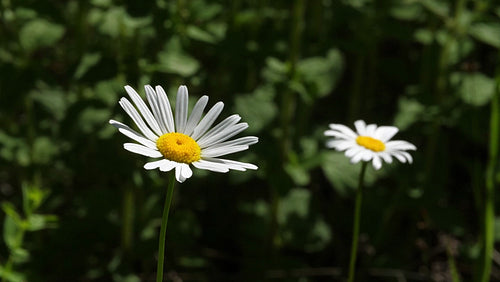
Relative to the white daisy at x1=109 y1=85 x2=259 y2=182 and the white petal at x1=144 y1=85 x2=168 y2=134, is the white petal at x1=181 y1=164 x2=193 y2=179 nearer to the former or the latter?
the white daisy at x1=109 y1=85 x2=259 y2=182

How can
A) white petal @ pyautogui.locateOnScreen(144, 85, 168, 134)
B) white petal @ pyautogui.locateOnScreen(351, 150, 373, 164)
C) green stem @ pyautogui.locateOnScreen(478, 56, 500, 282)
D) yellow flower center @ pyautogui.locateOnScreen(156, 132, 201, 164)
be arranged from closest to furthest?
yellow flower center @ pyautogui.locateOnScreen(156, 132, 201, 164) < white petal @ pyautogui.locateOnScreen(144, 85, 168, 134) < white petal @ pyautogui.locateOnScreen(351, 150, 373, 164) < green stem @ pyautogui.locateOnScreen(478, 56, 500, 282)

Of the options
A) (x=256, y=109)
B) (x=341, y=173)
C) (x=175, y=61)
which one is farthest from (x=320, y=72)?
(x=175, y=61)

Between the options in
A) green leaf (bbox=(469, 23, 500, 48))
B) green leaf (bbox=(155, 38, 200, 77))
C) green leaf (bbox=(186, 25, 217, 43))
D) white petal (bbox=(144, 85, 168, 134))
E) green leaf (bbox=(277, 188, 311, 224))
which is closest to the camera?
white petal (bbox=(144, 85, 168, 134))

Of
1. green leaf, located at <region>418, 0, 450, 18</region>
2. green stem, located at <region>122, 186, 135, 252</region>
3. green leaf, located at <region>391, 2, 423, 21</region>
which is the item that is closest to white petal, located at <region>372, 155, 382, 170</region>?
green stem, located at <region>122, 186, 135, 252</region>

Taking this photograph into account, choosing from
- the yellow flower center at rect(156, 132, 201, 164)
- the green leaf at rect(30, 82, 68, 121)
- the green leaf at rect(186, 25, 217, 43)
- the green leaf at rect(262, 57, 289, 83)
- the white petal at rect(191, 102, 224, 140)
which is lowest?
the yellow flower center at rect(156, 132, 201, 164)

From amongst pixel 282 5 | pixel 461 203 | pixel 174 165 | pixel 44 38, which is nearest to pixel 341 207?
pixel 461 203

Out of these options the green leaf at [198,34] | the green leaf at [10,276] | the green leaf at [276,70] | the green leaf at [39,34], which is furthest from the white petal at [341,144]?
the green leaf at [39,34]

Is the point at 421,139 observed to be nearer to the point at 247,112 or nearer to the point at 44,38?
the point at 247,112
